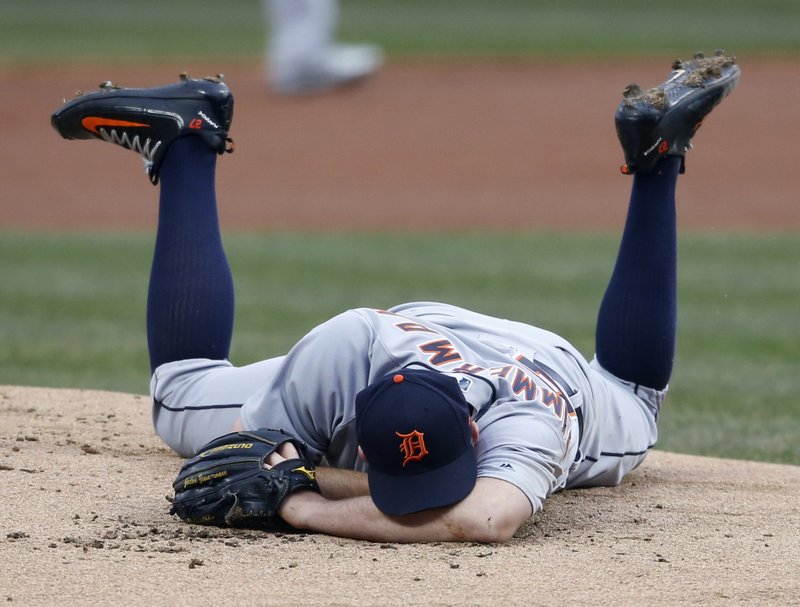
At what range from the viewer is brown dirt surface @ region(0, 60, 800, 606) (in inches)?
104

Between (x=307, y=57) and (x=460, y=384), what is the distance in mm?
13257

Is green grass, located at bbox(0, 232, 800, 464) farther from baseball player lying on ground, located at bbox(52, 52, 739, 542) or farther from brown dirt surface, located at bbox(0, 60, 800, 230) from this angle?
baseball player lying on ground, located at bbox(52, 52, 739, 542)

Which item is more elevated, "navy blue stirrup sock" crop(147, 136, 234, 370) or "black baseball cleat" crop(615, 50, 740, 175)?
"black baseball cleat" crop(615, 50, 740, 175)

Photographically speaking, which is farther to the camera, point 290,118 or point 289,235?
point 290,118

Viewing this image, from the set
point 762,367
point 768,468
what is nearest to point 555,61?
point 762,367

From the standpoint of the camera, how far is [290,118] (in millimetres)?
14883

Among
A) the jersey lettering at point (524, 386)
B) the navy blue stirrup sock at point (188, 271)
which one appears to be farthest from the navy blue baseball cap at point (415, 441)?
the navy blue stirrup sock at point (188, 271)

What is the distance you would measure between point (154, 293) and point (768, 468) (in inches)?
79.5

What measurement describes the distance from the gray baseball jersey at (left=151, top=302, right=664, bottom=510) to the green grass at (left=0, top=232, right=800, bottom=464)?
1272 millimetres

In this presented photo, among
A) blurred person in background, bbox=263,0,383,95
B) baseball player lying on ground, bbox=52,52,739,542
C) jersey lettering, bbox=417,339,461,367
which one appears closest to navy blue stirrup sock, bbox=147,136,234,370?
baseball player lying on ground, bbox=52,52,739,542

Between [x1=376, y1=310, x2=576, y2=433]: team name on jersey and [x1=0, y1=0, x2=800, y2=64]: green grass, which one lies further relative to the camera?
[x1=0, y1=0, x2=800, y2=64]: green grass

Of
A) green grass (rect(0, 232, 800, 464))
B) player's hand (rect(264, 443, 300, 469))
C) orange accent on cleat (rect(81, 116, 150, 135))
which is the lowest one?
green grass (rect(0, 232, 800, 464))

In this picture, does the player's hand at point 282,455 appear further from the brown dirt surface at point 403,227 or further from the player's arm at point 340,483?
the brown dirt surface at point 403,227

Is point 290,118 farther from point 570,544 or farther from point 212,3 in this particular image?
point 212,3
